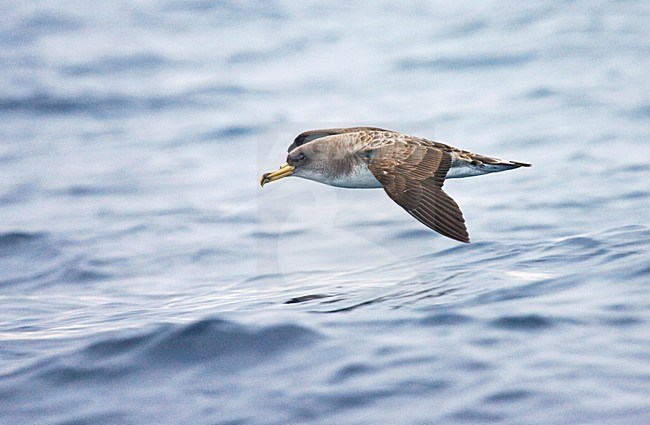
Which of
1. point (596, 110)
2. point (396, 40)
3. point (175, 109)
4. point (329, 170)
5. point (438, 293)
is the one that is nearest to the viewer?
point (438, 293)

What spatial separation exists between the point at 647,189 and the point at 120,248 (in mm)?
5855

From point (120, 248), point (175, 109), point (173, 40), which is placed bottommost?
point (120, 248)

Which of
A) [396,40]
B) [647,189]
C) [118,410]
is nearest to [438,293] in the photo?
[118,410]

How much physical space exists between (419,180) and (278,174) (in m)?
1.41

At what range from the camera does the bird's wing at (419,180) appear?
7.98 meters

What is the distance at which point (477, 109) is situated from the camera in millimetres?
15109

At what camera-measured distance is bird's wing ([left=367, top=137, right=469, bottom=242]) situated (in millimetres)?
7984

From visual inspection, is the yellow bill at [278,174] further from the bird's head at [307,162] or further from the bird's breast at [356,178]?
the bird's breast at [356,178]

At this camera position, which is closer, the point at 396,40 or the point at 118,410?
the point at 118,410

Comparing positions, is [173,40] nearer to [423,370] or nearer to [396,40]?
[396,40]

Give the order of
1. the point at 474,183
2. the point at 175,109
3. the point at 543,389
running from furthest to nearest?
1. the point at 175,109
2. the point at 474,183
3. the point at 543,389

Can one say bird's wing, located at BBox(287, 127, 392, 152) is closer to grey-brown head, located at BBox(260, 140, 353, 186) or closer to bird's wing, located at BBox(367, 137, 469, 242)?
grey-brown head, located at BBox(260, 140, 353, 186)

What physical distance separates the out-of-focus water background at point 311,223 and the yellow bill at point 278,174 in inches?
39.9

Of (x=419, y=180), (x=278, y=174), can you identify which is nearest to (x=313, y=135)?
(x=278, y=174)
